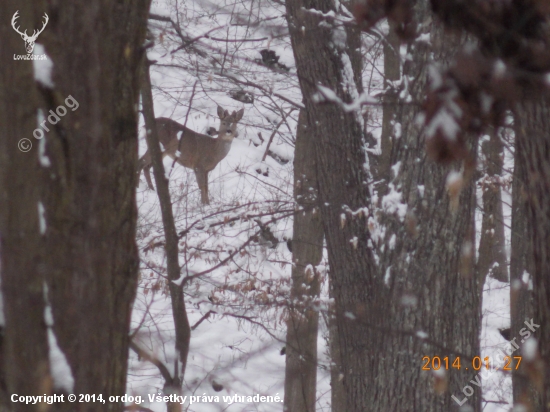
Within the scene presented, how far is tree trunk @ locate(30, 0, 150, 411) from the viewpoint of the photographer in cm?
188

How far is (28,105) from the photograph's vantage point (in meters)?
1.85

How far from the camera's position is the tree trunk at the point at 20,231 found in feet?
6.03

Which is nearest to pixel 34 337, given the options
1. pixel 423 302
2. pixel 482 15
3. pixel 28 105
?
pixel 28 105

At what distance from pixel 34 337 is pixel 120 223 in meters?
0.46

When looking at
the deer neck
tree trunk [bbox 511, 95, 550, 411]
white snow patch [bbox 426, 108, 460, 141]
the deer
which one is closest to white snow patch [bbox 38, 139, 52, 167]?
white snow patch [bbox 426, 108, 460, 141]

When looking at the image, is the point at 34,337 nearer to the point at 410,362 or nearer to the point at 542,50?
the point at 542,50

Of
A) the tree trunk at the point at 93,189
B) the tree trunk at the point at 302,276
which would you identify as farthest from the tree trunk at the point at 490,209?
the tree trunk at the point at 93,189

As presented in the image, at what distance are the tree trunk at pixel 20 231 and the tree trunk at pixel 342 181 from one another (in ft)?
9.88

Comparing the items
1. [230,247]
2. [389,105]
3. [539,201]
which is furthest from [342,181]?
[230,247]

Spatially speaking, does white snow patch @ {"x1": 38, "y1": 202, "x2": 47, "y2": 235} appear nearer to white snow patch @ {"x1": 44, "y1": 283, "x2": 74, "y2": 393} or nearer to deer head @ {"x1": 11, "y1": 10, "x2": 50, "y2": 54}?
white snow patch @ {"x1": 44, "y1": 283, "x2": 74, "y2": 393}

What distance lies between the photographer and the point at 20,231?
6.06 ft

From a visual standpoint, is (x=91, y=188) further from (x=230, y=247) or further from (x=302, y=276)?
(x=230, y=247)

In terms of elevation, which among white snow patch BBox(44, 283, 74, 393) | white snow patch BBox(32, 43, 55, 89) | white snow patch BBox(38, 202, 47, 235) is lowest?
white snow patch BBox(44, 283, 74, 393)

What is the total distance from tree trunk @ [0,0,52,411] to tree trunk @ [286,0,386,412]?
3.01m
